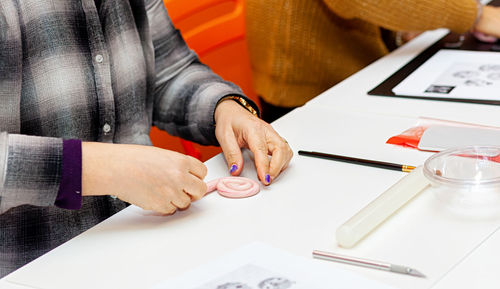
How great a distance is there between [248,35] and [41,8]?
0.83m

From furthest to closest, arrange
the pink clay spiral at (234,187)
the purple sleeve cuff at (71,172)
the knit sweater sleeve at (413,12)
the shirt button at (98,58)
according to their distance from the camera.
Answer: the knit sweater sleeve at (413,12) → the shirt button at (98,58) → the pink clay spiral at (234,187) → the purple sleeve cuff at (71,172)

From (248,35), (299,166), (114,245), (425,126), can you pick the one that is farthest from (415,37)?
(114,245)

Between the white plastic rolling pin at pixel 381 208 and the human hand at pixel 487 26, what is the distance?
77 cm

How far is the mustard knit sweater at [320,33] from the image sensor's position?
1.53 m

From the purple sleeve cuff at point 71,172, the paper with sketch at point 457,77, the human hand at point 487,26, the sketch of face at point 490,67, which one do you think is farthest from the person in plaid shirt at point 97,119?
the human hand at point 487,26

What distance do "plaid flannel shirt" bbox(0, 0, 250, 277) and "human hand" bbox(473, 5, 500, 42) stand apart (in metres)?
0.71

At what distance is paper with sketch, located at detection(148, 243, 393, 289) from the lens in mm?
717

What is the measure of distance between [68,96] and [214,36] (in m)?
0.84

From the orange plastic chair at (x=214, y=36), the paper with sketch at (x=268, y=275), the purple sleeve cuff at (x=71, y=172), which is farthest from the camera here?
the orange plastic chair at (x=214, y=36)

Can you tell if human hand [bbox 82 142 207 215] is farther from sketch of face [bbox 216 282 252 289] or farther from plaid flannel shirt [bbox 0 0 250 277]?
sketch of face [bbox 216 282 252 289]

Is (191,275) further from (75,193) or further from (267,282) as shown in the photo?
(75,193)

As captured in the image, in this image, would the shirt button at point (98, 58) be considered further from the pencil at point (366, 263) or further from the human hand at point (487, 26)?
the human hand at point (487, 26)

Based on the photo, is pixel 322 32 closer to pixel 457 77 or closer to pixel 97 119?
pixel 457 77

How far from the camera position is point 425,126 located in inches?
44.4
